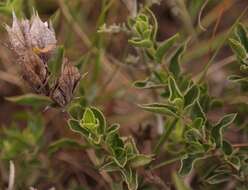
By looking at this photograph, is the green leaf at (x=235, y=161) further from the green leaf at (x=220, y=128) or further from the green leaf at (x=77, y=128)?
the green leaf at (x=77, y=128)

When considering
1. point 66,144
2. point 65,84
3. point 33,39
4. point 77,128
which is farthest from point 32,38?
point 66,144

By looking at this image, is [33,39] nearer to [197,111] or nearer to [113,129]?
[113,129]

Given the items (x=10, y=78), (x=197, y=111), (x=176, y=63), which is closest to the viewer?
(x=197, y=111)

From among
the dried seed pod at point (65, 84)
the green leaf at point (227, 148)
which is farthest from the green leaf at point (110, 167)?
the green leaf at point (227, 148)

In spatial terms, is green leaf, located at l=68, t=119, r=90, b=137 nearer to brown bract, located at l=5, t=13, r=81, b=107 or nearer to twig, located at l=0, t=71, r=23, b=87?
brown bract, located at l=5, t=13, r=81, b=107

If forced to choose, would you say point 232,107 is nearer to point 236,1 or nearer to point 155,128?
point 155,128

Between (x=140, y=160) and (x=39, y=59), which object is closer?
(x=39, y=59)

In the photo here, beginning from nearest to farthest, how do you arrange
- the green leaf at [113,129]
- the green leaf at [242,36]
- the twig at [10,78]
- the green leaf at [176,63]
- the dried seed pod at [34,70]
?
the dried seed pod at [34,70] < the green leaf at [113,129] < the green leaf at [242,36] < the green leaf at [176,63] < the twig at [10,78]
